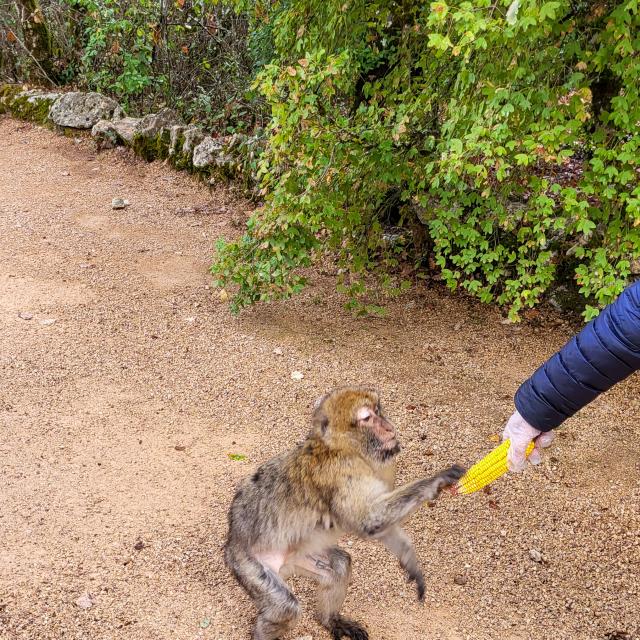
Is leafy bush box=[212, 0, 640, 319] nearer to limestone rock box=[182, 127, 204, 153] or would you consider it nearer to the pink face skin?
the pink face skin

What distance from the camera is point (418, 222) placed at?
735cm

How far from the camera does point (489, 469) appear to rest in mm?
3473

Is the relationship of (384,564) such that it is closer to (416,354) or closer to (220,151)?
(416,354)

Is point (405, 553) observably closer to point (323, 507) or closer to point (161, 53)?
point (323, 507)

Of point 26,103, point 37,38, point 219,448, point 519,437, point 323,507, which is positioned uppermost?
point 519,437

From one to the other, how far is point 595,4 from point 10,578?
4893 millimetres

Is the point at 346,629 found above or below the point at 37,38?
below

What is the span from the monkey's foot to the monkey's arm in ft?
2.18

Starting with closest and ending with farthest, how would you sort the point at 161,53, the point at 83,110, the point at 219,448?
the point at 219,448, the point at 83,110, the point at 161,53

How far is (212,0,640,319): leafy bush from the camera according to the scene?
434 centimetres

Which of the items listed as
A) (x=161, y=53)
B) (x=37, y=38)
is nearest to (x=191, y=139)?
(x=161, y=53)

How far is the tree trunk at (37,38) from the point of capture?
13.3 meters

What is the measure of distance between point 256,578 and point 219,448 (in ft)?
5.87

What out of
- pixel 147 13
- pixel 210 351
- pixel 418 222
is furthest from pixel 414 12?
pixel 147 13
